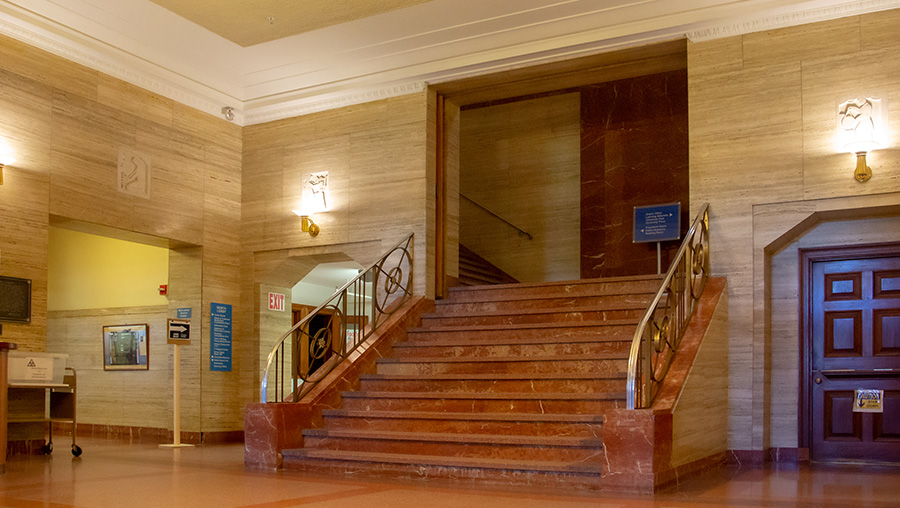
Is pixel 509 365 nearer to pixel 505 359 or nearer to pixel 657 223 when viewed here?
pixel 505 359

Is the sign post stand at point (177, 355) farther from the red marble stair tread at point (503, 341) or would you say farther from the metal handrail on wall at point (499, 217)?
the metal handrail on wall at point (499, 217)

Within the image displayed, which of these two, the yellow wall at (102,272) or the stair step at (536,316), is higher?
the yellow wall at (102,272)

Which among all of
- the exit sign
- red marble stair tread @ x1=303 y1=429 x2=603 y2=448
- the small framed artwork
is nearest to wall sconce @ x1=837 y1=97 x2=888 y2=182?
red marble stair tread @ x1=303 y1=429 x2=603 y2=448

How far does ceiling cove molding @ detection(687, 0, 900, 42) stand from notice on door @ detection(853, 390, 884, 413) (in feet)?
11.6

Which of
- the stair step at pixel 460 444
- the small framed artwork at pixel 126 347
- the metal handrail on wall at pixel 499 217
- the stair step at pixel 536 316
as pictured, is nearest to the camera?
the stair step at pixel 460 444

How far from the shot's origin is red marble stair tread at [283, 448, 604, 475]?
5.96 metres

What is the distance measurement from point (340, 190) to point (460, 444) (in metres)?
4.53

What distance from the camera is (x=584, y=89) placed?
12109 millimetres

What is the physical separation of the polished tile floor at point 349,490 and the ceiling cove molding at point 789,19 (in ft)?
13.7

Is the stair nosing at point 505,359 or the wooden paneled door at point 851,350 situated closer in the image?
the stair nosing at point 505,359

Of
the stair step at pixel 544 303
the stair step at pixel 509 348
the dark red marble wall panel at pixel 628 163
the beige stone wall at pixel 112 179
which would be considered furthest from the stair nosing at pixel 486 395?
the dark red marble wall panel at pixel 628 163

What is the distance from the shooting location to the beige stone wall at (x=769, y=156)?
7.59 metres

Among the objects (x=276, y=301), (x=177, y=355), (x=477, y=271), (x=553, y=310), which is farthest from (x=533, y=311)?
(x=177, y=355)

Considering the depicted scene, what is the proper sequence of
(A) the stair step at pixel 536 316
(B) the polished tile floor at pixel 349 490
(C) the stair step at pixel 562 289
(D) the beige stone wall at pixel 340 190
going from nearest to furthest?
1. (B) the polished tile floor at pixel 349 490
2. (A) the stair step at pixel 536 316
3. (C) the stair step at pixel 562 289
4. (D) the beige stone wall at pixel 340 190
